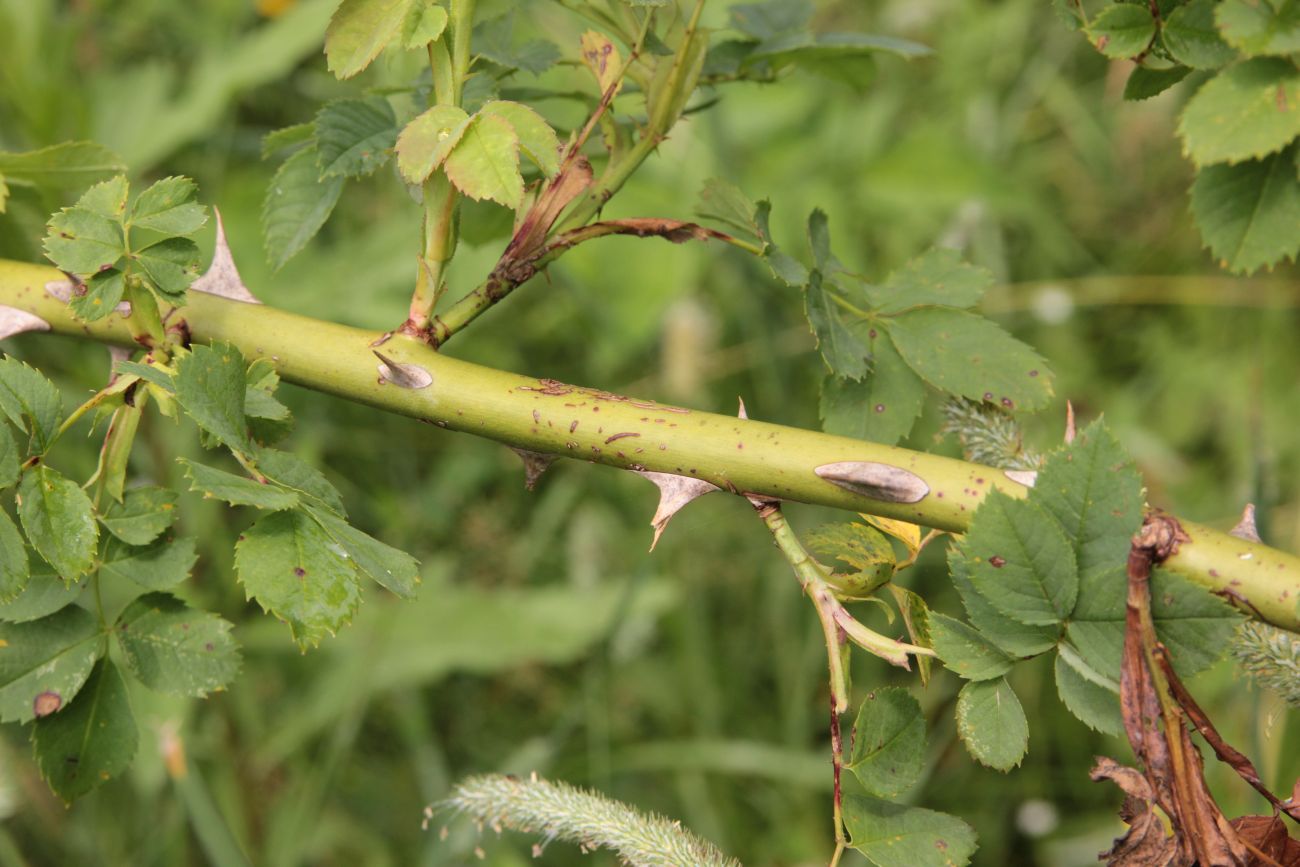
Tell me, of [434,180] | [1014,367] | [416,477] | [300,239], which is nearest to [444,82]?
[434,180]

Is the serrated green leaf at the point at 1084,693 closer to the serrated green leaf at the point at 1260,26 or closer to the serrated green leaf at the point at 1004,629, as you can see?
the serrated green leaf at the point at 1004,629

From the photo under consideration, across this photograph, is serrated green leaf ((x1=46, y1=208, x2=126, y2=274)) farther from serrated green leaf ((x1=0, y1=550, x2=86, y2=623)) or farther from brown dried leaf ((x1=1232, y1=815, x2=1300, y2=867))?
brown dried leaf ((x1=1232, y1=815, x2=1300, y2=867))

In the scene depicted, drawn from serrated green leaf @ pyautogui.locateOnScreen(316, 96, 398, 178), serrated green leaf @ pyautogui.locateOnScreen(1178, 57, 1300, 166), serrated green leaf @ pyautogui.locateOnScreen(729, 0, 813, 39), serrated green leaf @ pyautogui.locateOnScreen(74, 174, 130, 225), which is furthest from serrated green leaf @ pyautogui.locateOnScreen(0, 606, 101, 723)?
serrated green leaf @ pyautogui.locateOnScreen(1178, 57, 1300, 166)

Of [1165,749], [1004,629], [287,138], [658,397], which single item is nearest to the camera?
[1165,749]

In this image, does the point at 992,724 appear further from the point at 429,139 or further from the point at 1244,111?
the point at 429,139

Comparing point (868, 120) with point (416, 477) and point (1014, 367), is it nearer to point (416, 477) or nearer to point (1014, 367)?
point (416, 477)

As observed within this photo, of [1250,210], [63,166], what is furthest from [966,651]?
[63,166]
